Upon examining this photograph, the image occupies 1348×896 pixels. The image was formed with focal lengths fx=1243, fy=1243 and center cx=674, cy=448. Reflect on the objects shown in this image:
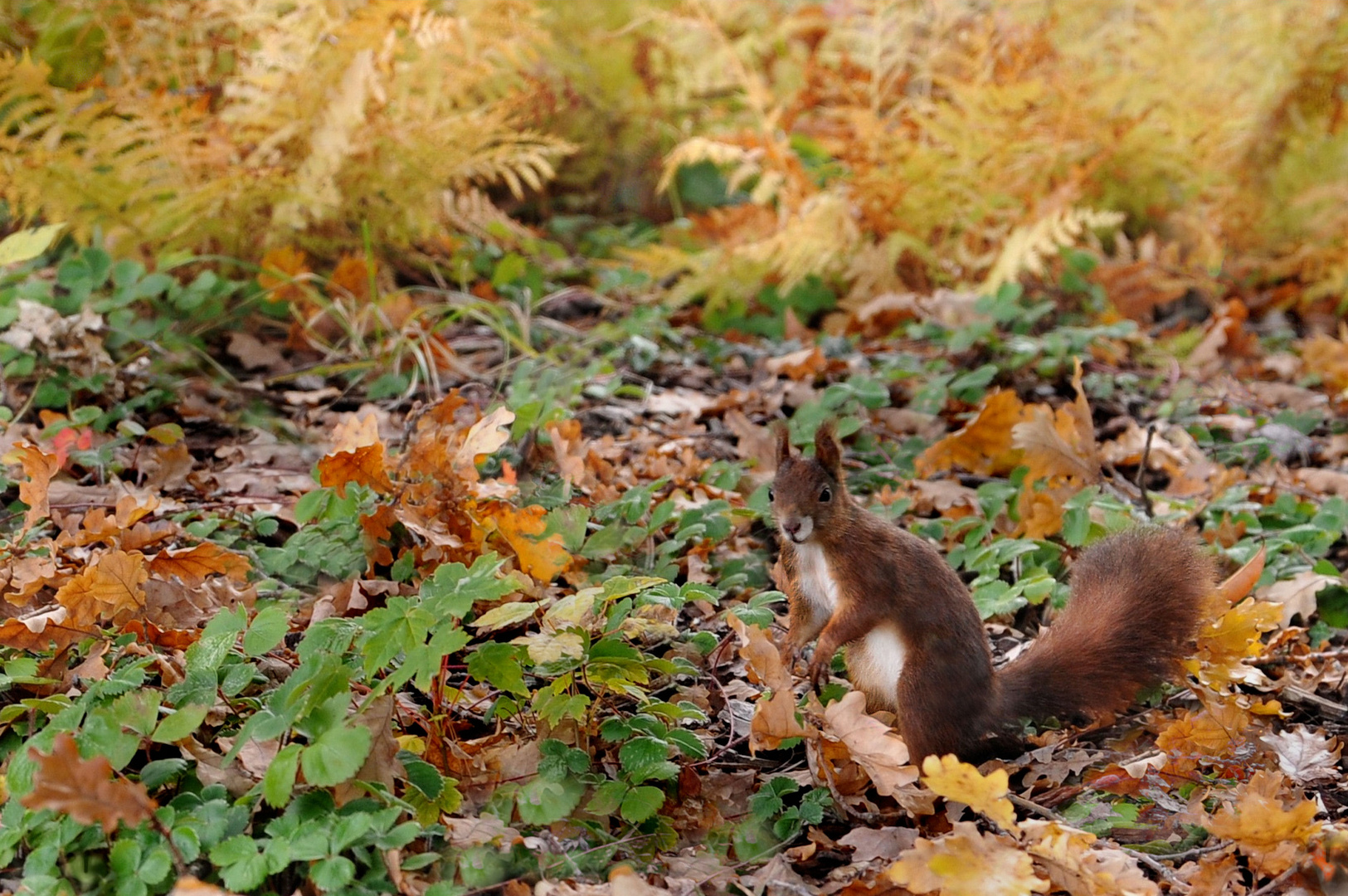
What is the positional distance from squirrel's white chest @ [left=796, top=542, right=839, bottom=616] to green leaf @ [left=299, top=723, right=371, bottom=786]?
3.03 feet

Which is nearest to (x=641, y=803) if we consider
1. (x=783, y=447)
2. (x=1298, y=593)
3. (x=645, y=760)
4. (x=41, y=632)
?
(x=645, y=760)

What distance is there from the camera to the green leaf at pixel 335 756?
5.22 feet

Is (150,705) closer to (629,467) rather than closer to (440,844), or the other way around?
(440,844)

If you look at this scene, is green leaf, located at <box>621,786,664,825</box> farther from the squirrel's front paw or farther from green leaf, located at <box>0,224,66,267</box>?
green leaf, located at <box>0,224,66,267</box>

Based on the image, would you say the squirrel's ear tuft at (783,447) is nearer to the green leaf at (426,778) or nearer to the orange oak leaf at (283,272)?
the green leaf at (426,778)

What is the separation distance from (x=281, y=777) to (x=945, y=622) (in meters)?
1.11

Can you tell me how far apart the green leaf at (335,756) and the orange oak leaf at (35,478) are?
0.93 meters

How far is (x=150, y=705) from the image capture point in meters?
1.75

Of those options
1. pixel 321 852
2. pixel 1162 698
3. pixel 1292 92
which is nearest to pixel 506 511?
pixel 321 852

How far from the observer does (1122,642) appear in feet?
7.29

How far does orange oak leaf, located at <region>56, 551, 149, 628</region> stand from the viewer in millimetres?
2029

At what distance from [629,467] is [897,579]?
122 centimetres

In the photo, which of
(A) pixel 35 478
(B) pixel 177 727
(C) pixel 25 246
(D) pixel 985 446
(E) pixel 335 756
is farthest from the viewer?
(D) pixel 985 446

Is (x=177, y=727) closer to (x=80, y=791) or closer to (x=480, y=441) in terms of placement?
(x=80, y=791)
